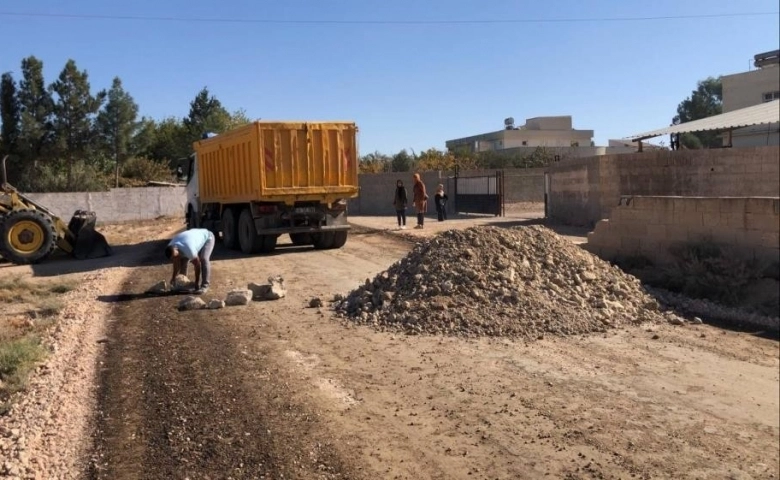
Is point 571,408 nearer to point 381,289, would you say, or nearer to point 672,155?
point 381,289

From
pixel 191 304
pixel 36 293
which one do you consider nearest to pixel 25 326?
pixel 191 304

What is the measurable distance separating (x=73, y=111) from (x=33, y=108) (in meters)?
1.80

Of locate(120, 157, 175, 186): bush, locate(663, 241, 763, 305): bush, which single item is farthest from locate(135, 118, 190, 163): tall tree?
locate(663, 241, 763, 305): bush

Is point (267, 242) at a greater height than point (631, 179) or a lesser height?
lesser

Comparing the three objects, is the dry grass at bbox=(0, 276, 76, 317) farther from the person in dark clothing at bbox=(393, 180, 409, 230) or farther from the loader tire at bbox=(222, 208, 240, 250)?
the person in dark clothing at bbox=(393, 180, 409, 230)

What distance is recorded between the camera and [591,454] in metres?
4.17

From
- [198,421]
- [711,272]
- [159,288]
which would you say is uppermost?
[711,272]

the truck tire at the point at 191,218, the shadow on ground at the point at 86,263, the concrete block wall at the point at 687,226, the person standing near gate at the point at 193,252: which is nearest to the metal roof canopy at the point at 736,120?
the concrete block wall at the point at 687,226

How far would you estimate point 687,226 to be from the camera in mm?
4344

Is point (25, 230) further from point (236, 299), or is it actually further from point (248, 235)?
point (236, 299)

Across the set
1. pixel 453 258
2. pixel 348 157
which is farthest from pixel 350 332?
pixel 348 157

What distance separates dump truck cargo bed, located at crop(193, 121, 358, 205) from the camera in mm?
14836

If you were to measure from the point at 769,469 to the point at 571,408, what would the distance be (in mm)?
2015

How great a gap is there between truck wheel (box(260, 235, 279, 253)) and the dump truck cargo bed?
936 mm
